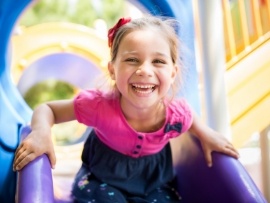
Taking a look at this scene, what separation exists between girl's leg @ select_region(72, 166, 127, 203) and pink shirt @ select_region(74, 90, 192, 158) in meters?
0.09

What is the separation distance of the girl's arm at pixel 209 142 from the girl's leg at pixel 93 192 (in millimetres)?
210

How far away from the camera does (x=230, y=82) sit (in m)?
1.29

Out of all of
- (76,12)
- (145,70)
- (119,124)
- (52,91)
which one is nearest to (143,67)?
(145,70)

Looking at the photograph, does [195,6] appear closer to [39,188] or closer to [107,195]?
[107,195]

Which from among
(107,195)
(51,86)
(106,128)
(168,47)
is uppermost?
(168,47)

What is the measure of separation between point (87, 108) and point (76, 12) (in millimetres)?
2862

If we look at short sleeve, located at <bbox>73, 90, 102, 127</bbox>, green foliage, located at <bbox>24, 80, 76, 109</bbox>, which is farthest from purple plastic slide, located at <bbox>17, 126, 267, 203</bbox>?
green foliage, located at <bbox>24, 80, 76, 109</bbox>

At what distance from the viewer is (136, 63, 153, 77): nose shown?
0.80m

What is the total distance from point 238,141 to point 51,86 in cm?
242

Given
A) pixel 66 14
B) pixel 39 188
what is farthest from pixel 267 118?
pixel 66 14

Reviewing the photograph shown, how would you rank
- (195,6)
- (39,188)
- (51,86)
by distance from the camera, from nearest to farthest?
(39,188) → (195,6) → (51,86)

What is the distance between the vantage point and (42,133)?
80 centimetres

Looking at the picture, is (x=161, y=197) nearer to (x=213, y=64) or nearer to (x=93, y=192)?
(x=93, y=192)

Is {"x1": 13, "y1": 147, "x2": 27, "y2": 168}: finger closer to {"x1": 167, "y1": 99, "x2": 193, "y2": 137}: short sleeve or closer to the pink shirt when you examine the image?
the pink shirt
